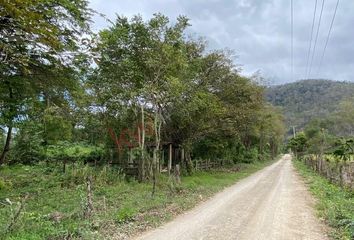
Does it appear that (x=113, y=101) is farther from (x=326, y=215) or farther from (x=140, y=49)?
(x=326, y=215)

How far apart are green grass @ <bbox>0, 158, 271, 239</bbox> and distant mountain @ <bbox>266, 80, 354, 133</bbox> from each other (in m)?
113

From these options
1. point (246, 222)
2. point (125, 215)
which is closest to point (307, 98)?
point (246, 222)

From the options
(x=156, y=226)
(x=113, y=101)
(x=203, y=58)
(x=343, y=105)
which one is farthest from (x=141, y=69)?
(x=343, y=105)

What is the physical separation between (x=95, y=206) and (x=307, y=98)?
16057 cm

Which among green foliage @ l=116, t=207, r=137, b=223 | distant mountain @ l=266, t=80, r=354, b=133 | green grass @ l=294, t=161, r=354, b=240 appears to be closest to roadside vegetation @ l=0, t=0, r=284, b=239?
green foliage @ l=116, t=207, r=137, b=223

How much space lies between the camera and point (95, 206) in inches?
460

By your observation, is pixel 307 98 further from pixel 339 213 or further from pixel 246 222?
pixel 246 222

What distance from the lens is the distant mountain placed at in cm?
13438

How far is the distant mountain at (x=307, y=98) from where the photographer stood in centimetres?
13438

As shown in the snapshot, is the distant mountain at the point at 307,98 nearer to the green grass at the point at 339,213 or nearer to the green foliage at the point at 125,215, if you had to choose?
the green grass at the point at 339,213

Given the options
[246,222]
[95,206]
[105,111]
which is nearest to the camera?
[246,222]

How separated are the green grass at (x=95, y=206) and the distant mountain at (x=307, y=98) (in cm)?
11340

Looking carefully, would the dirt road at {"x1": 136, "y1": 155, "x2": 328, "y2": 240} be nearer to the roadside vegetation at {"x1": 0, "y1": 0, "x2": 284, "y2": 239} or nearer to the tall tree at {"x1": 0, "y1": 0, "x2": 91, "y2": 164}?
the roadside vegetation at {"x1": 0, "y1": 0, "x2": 284, "y2": 239}

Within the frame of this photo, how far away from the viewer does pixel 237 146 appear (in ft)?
154
